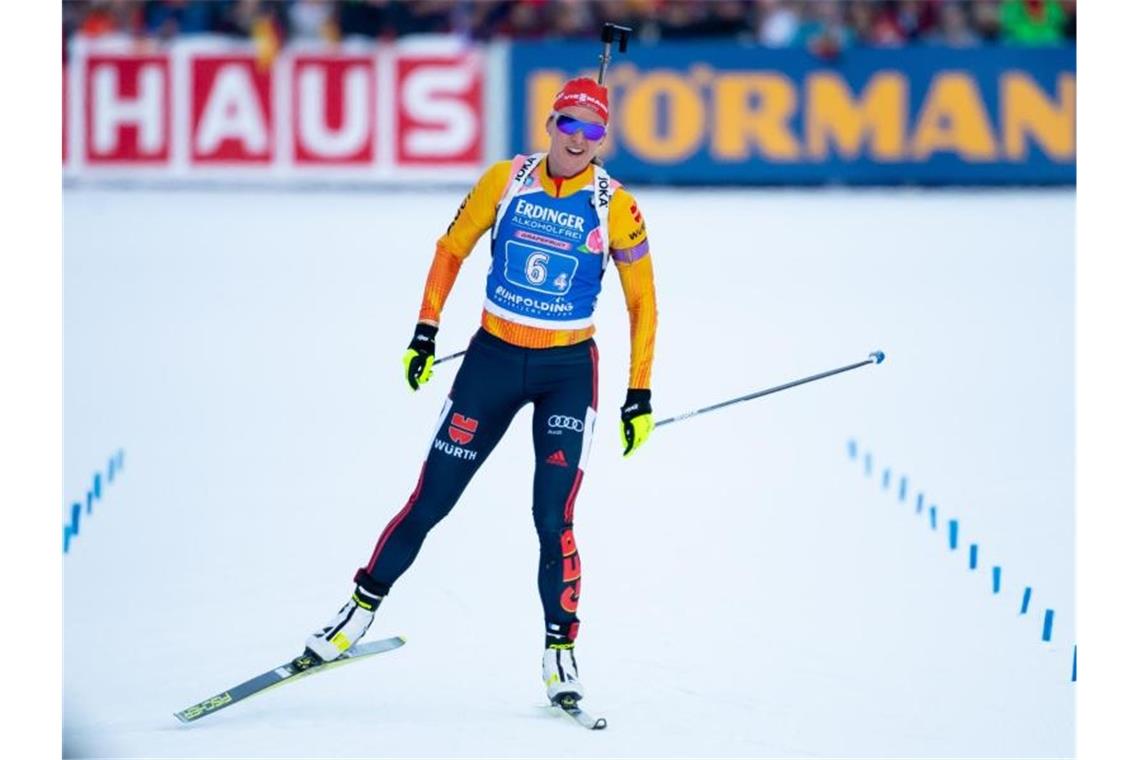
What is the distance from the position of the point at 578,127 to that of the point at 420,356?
103 cm

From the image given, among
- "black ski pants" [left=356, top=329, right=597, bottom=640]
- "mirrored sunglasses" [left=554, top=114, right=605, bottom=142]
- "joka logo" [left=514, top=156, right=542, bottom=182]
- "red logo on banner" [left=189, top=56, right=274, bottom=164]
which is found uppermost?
"red logo on banner" [left=189, top=56, right=274, bottom=164]

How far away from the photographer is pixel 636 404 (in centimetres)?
753

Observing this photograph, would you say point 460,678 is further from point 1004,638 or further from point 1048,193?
point 1048,193

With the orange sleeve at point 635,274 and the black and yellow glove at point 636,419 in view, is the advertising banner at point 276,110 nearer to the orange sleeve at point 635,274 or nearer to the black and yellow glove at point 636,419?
the orange sleeve at point 635,274

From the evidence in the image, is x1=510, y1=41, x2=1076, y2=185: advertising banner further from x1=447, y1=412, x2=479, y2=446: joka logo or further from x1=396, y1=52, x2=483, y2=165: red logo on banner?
x1=447, y1=412, x2=479, y2=446: joka logo

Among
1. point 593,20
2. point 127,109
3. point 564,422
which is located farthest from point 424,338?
point 593,20

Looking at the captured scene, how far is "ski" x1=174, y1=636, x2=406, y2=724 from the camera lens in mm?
7375

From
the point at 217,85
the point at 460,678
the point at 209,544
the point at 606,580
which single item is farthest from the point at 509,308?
the point at 217,85

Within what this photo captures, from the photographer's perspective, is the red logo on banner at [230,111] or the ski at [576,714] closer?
the ski at [576,714]

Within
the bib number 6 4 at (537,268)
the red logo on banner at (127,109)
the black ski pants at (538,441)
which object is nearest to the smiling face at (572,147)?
the bib number 6 4 at (537,268)

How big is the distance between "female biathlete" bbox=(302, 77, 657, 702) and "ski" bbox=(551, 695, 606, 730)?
0.03m

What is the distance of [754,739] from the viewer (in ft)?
23.7

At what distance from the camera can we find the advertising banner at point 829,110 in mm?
22953

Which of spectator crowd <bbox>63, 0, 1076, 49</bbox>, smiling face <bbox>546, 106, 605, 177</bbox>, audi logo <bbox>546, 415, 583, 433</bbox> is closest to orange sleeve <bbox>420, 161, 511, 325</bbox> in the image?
smiling face <bbox>546, 106, 605, 177</bbox>
